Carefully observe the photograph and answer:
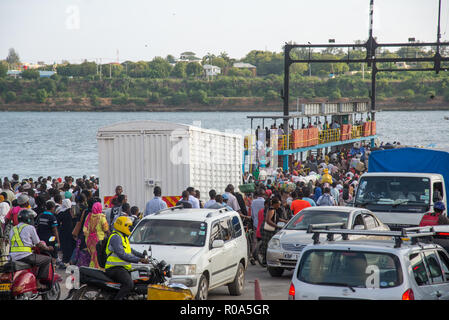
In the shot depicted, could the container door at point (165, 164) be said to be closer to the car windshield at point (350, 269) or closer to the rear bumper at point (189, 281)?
the rear bumper at point (189, 281)

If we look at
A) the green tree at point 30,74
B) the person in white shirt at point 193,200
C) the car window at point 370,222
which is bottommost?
the car window at point 370,222

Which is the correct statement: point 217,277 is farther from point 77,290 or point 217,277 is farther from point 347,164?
point 347,164

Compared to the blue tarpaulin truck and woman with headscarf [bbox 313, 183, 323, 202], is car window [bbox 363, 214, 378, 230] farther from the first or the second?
woman with headscarf [bbox 313, 183, 323, 202]

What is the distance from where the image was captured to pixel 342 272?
7.67 meters

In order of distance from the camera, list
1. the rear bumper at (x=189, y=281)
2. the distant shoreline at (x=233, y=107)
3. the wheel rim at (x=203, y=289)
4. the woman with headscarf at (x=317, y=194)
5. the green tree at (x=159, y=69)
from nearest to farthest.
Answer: the rear bumper at (x=189, y=281) < the wheel rim at (x=203, y=289) < the woman with headscarf at (x=317, y=194) < the distant shoreline at (x=233, y=107) < the green tree at (x=159, y=69)

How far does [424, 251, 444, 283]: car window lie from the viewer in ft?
26.5

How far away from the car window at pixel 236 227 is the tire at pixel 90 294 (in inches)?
141

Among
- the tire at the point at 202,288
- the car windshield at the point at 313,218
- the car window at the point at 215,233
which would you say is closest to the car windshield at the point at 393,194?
the car windshield at the point at 313,218

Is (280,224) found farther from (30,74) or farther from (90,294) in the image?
(30,74)

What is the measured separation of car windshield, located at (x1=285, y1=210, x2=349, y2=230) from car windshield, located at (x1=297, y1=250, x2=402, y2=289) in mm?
5886

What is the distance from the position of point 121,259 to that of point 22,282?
153 cm

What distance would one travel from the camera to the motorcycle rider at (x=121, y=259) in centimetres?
889

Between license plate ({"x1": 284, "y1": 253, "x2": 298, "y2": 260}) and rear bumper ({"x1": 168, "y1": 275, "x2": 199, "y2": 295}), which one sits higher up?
rear bumper ({"x1": 168, "y1": 275, "x2": 199, "y2": 295})

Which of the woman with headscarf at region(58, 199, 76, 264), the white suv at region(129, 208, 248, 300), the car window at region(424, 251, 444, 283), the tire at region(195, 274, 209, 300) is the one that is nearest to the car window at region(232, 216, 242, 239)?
the white suv at region(129, 208, 248, 300)
